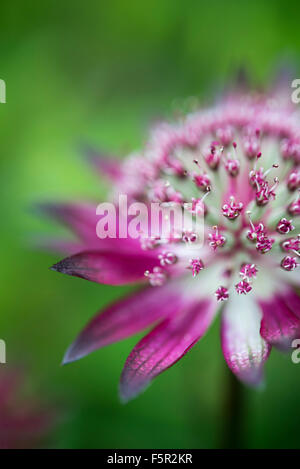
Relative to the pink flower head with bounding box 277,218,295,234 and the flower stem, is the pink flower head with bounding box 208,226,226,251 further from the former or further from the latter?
the flower stem

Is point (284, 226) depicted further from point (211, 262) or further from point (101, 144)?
point (101, 144)

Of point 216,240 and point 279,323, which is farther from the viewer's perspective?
point 216,240

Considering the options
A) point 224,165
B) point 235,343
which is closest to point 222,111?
point 224,165

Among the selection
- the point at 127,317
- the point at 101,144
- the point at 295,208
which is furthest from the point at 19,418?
the point at 101,144

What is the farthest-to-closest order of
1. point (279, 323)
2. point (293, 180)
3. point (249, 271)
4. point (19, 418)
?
point (19, 418), point (293, 180), point (249, 271), point (279, 323)

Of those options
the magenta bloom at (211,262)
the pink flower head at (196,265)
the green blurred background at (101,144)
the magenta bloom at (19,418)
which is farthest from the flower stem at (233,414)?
the magenta bloom at (19,418)
